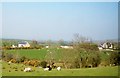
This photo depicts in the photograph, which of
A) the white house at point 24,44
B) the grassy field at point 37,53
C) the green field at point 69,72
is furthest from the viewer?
the white house at point 24,44

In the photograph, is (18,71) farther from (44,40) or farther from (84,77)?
(84,77)

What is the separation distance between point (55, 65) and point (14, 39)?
1.62m

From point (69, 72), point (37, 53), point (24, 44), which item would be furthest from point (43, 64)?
point (69, 72)

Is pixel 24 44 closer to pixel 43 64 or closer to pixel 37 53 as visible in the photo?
pixel 37 53

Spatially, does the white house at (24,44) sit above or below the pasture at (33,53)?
above

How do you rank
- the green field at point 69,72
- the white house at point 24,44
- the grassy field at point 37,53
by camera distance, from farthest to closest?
the white house at point 24,44 → the grassy field at point 37,53 → the green field at point 69,72

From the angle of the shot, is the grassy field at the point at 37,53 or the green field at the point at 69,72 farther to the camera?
the grassy field at the point at 37,53

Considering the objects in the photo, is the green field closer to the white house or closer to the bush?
the bush

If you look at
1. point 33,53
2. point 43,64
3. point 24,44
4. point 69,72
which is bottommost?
point 69,72

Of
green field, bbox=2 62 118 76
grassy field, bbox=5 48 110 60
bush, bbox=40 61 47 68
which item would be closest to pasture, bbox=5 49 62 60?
grassy field, bbox=5 48 110 60

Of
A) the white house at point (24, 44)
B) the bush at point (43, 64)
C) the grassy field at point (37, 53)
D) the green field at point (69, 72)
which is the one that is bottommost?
the green field at point (69, 72)

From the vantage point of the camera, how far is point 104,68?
6.49 metres

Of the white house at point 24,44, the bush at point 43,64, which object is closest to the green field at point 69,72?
the bush at point 43,64

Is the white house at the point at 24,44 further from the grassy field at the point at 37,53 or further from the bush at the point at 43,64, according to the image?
the bush at the point at 43,64
